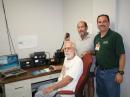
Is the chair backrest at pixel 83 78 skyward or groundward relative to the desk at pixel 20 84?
skyward

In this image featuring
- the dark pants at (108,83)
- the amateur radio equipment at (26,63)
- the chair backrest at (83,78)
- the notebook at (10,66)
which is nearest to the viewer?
the chair backrest at (83,78)

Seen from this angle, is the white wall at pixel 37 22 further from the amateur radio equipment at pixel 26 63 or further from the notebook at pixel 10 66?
the notebook at pixel 10 66

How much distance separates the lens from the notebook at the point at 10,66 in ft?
8.94

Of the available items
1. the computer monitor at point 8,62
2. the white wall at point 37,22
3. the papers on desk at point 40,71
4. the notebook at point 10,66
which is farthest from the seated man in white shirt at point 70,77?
the white wall at point 37,22

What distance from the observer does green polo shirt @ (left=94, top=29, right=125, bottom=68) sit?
88.3 inches

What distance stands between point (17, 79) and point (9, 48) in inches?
29.0

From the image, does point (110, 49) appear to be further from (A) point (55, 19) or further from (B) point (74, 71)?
(A) point (55, 19)

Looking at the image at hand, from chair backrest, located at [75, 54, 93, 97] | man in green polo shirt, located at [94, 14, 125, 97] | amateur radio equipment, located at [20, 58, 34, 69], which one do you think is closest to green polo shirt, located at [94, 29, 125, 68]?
man in green polo shirt, located at [94, 14, 125, 97]

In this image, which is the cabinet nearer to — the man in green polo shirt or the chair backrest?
the chair backrest

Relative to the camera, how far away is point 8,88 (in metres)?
2.53

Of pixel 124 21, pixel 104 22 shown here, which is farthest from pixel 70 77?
pixel 124 21

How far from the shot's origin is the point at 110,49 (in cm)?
229

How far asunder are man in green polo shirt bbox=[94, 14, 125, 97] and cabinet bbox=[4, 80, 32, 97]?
103cm

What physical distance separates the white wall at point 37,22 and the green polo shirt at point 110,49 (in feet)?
4.18
